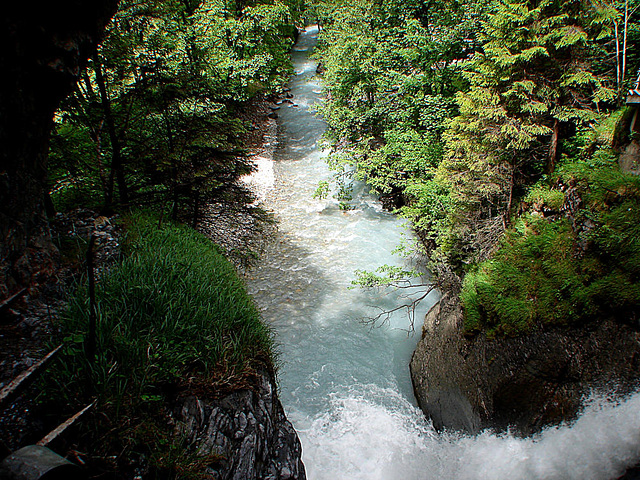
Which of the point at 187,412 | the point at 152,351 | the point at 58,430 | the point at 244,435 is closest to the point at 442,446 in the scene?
the point at 244,435

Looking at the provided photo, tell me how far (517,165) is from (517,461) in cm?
437

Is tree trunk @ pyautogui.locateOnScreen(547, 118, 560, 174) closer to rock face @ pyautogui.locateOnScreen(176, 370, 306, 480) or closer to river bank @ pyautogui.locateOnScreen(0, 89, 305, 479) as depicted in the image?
river bank @ pyautogui.locateOnScreen(0, 89, 305, 479)

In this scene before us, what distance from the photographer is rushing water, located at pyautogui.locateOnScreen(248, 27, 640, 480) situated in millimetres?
3025

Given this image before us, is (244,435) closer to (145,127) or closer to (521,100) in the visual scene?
(145,127)

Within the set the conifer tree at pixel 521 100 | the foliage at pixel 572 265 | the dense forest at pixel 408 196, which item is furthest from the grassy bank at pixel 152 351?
the conifer tree at pixel 521 100

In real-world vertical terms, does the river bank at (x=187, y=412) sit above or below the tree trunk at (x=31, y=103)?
below

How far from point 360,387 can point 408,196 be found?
18.0 feet

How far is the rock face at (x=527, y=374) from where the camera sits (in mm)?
3154

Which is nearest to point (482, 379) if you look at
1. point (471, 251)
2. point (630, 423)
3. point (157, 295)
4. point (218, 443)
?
point (630, 423)

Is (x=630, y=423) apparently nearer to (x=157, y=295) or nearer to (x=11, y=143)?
(x=157, y=295)

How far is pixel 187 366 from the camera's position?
3346 mm

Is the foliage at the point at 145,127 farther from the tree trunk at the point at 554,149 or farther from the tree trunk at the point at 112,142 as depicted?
the tree trunk at the point at 554,149

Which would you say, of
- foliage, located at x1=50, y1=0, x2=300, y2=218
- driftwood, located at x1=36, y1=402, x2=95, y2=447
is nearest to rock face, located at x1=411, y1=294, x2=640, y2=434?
driftwood, located at x1=36, y1=402, x2=95, y2=447

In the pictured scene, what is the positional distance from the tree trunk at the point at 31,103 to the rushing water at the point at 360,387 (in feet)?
12.7
